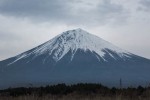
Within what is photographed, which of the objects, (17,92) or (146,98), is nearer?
(146,98)

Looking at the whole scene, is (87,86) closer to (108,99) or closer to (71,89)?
(71,89)

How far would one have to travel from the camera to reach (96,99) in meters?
16.7

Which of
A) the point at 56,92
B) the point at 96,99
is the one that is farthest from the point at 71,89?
the point at 96,99

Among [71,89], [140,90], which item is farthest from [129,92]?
[71,89]

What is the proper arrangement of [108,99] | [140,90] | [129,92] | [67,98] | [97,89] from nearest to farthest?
[108,99]
[67,98]
[129,92]
[140,90]
[97,89]

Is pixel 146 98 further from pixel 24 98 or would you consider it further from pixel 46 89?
pixel 46 89

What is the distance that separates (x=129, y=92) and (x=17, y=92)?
614 cm

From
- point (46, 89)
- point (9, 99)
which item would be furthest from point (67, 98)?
point (46, 89)

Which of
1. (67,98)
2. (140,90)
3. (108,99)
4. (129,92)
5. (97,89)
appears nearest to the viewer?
(108,99)

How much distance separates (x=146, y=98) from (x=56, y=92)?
6.60 metres

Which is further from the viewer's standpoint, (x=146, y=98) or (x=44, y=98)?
(x=44, y=98)

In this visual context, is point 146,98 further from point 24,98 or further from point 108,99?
point 24,98

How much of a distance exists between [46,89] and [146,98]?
7.64 metres

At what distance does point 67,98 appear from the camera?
57.6 feet
